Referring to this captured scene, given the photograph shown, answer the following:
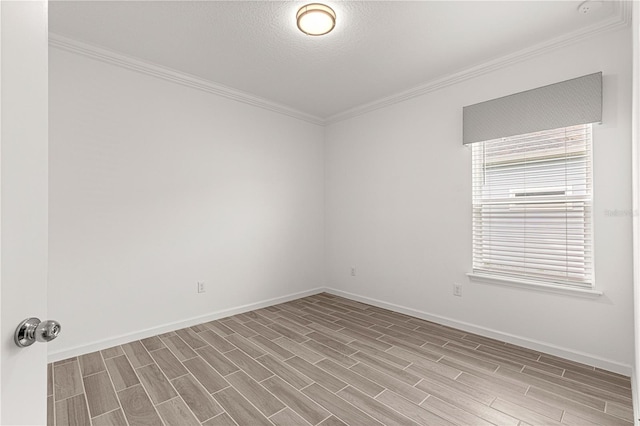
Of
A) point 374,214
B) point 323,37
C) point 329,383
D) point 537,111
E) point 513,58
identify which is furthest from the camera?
point 374,214

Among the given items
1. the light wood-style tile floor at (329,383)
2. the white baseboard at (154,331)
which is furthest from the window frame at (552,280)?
the white baseboard at (154,331)

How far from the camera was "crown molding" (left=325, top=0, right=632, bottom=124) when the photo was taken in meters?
2.31

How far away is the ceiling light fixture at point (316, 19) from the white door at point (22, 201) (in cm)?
186

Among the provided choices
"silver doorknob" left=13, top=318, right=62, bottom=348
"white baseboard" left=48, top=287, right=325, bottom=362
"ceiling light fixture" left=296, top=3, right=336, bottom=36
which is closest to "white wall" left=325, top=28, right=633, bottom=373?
"white baseboard" left=48, top=287, right=325, bottom=362

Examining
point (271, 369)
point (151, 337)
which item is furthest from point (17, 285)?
point (151, 337)

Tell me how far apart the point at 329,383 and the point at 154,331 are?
197 centimetres

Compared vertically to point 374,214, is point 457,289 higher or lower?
lower

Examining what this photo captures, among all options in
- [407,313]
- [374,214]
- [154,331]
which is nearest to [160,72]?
[154,331]

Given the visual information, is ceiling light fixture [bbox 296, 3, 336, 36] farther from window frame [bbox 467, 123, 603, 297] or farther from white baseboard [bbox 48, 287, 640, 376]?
white baseboard [bbox 48, 287, 640, 376]

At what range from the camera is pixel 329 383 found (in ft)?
7.28

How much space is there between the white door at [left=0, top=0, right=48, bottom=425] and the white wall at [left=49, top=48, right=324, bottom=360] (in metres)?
2.41

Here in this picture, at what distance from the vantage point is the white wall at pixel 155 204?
2643 mm

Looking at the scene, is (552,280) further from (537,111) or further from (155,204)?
(155,204)

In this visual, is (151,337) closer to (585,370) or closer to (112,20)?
(112,20)
